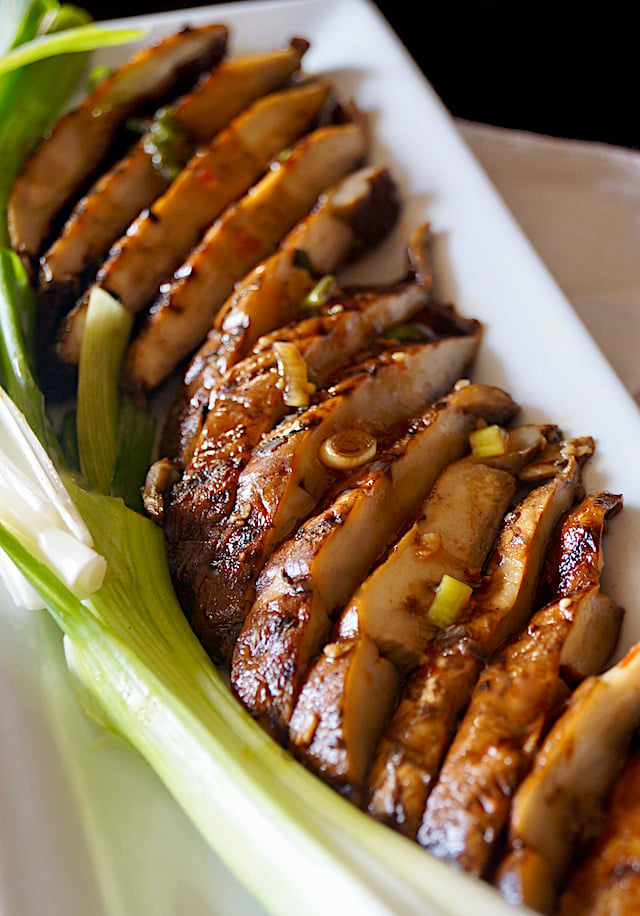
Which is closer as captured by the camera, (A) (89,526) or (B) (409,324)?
(A) (89,526)

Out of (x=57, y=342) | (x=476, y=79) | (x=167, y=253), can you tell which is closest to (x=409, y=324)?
(x=167, y=253)

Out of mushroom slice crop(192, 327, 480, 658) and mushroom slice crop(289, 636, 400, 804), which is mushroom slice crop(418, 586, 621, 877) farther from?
mushroom slice crop(192, 327, 480, 658)

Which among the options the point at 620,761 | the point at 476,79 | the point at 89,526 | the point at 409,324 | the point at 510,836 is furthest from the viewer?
the point at 476,79

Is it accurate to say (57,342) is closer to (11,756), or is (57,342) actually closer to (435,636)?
(11,756)

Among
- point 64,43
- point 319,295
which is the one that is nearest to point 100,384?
point 319,295

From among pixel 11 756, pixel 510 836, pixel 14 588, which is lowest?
pixel 510 836

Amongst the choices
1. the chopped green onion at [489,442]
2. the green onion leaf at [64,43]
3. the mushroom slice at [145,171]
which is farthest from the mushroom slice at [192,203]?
the chopped green onion at [489,442]

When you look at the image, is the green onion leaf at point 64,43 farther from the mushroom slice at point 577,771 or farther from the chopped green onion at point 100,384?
the mushroom slice at point 577,771

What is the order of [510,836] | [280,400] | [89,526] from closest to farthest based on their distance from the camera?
[510,836] < [89,526] < [280,400]
